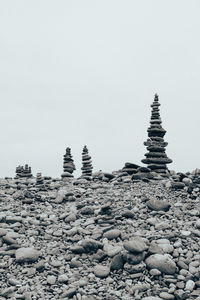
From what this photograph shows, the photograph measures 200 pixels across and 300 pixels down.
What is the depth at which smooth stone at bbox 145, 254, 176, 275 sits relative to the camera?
40.2ft

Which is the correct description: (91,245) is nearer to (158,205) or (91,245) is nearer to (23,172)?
(158,205)

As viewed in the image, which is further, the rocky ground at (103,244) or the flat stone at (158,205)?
the flat stone at (158,205)

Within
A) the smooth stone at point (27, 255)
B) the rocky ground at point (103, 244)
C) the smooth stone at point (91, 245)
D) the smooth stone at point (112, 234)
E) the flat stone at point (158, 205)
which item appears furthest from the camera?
the flat stone at point (158, 205)

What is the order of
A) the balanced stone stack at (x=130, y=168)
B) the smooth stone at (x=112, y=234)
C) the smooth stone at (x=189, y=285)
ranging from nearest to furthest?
the smooth stone at (x=189, y=285) → the smooth stone at (x=112, y=234) → the balanced stone stack at (x=130, y=168)

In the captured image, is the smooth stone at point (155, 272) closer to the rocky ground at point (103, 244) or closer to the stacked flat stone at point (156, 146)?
the rocky ground at point (103, 244)

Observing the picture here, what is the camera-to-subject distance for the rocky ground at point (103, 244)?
11844 millimetres

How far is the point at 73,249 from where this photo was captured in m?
13.7

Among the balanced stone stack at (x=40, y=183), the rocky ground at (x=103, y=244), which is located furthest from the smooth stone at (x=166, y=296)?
the balanced stone stack at (x=40, y=183)

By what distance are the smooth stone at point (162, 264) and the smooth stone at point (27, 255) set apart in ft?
13.6

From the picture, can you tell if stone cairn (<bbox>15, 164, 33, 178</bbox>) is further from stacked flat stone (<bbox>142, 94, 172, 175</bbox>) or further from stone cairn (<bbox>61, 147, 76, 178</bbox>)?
stacked flat stone (<bbox>142, 94, 172, 175</bbox>)

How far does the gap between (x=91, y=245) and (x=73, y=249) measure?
0.71 meters

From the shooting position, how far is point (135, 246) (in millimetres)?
12781

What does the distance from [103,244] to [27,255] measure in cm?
294

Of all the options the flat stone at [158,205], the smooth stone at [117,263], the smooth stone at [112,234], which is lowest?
the smooth stone at [117,263]
